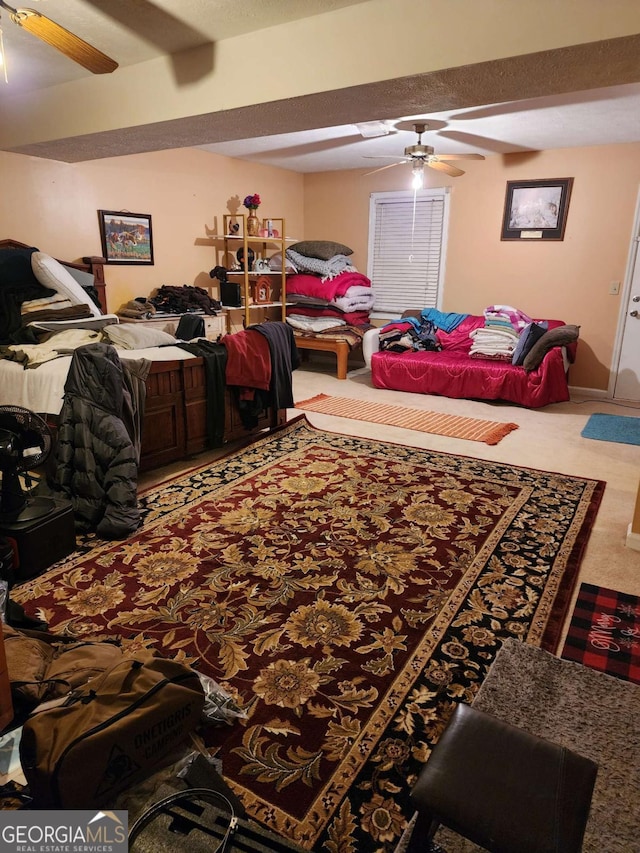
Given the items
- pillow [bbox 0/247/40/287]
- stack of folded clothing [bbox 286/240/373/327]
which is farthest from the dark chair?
stack of folded clothing [bbox 286/240/373/327]

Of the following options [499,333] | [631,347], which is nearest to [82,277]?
[499,333]

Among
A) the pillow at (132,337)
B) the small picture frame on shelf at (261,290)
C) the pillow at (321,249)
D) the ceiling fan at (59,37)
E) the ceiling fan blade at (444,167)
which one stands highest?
the ceiling fan blade at (444,167)

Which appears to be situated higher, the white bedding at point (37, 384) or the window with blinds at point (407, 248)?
the window with blinds at point (407, 248)

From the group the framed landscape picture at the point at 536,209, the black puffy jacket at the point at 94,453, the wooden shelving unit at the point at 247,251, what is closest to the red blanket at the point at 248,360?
the black puffy jacket at the point at 94,453

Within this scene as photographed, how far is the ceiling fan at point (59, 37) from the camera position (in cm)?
212

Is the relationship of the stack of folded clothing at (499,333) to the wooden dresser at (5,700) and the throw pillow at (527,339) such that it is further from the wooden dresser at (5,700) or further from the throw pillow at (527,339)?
the wooden dresser at (5,700)

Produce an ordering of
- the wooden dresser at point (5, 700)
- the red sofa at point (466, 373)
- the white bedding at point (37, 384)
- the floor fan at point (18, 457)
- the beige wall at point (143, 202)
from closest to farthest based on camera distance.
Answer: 1. the wooden dresser at point (5, 700)
2. the floor fan at point (18, 457)
3. the white bedding at point (37, 384)
4. the beige wall at point (143, 202)
5. the red sofa at point (466, 373)

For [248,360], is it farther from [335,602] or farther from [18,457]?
[335,602]

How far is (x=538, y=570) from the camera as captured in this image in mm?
2521

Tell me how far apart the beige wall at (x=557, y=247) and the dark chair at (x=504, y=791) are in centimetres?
567

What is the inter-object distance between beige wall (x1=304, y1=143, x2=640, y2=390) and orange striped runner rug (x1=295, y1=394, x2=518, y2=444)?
1962 mm

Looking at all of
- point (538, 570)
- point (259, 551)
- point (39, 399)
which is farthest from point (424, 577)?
point (39, 399)

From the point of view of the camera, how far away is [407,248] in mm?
6965

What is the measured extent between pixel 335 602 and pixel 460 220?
5.53 m
